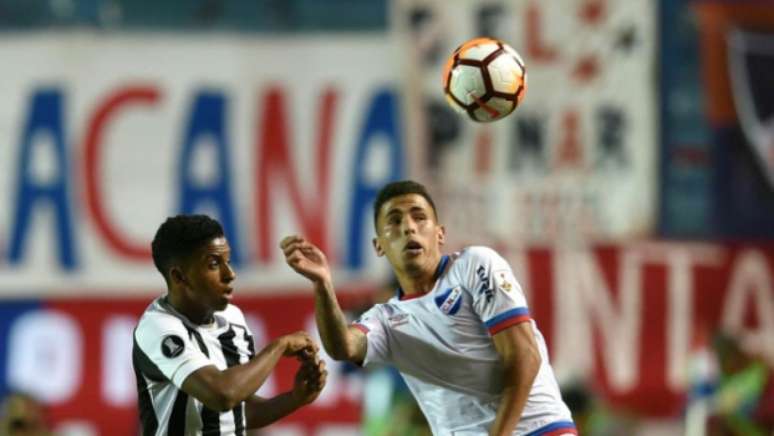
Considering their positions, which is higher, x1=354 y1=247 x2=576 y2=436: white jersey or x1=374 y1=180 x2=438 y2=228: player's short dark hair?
x1=374 y1=180 x2=438 y2=228: player's short dark hair

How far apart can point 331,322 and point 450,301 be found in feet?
1.80

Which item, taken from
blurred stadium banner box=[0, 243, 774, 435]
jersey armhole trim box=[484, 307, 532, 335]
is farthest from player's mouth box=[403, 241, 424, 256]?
blurred stadium banner box=[0, 243, 774, 435]

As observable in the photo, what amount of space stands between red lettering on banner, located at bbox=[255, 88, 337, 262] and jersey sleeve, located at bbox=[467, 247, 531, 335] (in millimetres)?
6403

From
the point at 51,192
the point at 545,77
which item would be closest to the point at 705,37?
the point at 545,77

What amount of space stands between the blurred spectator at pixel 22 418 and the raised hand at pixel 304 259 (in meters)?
4.57

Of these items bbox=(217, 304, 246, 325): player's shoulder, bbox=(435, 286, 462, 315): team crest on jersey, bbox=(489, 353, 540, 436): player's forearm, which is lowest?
bbox=(489, 353, 540, 436): player's forearm

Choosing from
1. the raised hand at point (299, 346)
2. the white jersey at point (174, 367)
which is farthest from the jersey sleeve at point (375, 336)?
the white jersey at point (174, 367)

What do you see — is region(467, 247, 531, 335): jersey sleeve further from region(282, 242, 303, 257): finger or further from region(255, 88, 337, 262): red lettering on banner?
region(255, 88, 337, 262): red lettering on banner

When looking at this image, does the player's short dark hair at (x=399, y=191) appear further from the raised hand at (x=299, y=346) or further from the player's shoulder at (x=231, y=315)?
the raised hand at (x=299, y=346)

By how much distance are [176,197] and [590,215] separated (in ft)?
11.3

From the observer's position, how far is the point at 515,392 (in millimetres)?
6352

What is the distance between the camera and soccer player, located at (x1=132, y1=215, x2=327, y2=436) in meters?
5.66

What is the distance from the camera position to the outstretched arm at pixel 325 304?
6.09m

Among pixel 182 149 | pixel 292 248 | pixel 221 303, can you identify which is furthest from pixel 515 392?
pixel 182 149
